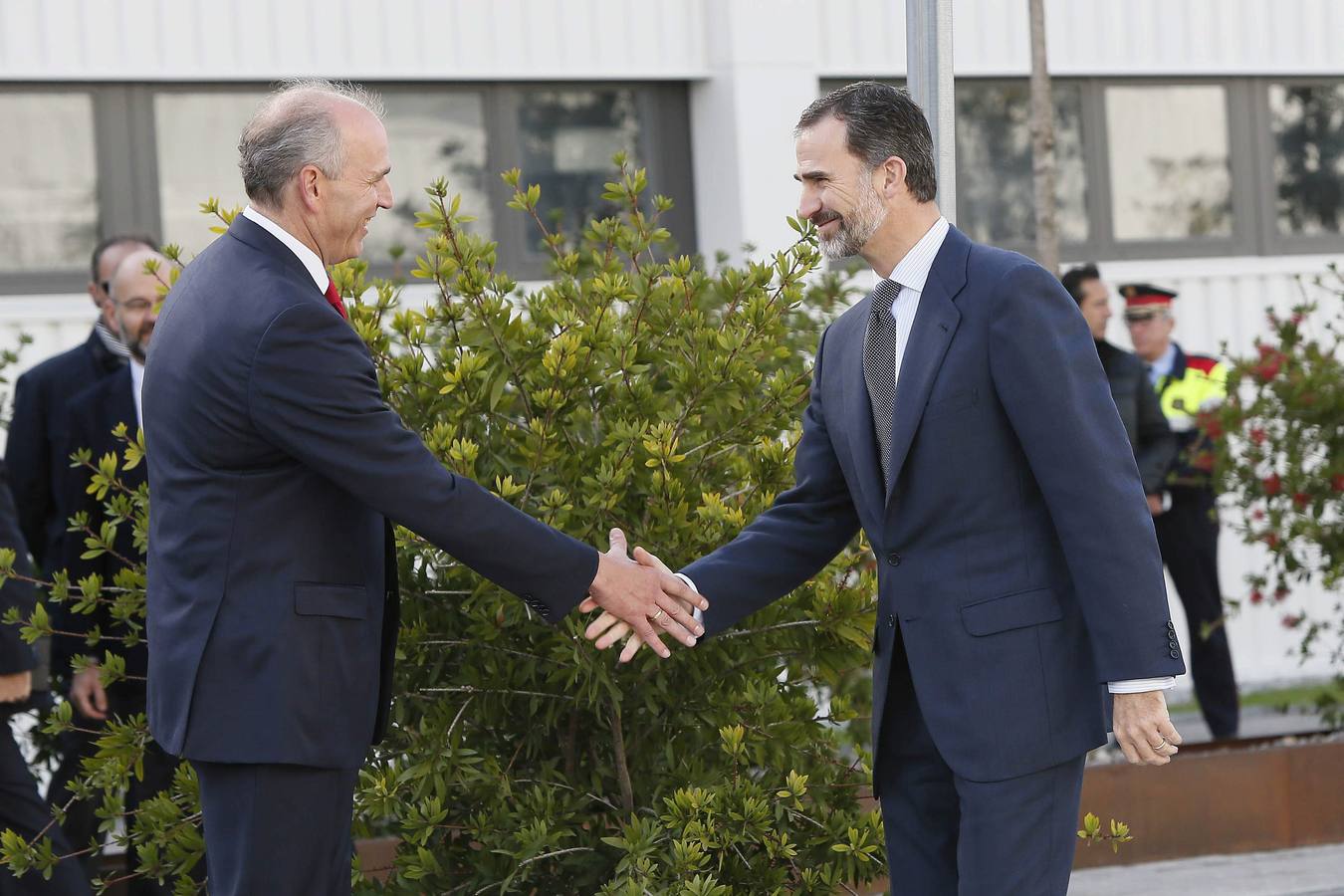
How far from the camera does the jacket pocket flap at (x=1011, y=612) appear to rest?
329 cm

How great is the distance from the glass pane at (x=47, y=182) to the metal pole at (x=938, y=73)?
18.3 ft

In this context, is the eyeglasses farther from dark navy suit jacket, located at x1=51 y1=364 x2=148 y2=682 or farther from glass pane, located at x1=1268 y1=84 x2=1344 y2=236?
glass pane, located at x1=1268 y1=84 x2=1344 y2=236

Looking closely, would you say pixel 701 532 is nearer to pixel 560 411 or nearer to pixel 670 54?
pixel 560 411

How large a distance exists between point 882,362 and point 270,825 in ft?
4.65

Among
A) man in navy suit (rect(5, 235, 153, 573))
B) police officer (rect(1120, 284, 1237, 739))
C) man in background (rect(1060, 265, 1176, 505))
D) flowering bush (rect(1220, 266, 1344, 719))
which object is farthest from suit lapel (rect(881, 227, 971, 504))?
man in background (rect(1060, 265, 1176, 505))

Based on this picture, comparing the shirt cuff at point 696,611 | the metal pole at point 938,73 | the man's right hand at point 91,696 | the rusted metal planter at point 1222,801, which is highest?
the metal pole at point 938,73

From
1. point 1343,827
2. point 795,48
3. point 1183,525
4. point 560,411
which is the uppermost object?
point 795,48

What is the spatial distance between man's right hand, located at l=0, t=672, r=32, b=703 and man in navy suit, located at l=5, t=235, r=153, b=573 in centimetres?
91

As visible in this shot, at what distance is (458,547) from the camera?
11.5ft

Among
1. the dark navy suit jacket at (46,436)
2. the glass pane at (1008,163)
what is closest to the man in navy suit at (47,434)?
the dark navy suit jacket at (46,436)

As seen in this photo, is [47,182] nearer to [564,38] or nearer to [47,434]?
[564,38]

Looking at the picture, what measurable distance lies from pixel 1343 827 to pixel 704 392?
365 cm

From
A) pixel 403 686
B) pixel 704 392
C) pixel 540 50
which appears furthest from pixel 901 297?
pixel 540 50

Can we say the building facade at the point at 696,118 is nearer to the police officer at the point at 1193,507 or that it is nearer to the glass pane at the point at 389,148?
the glass pane at the point at 389,148
